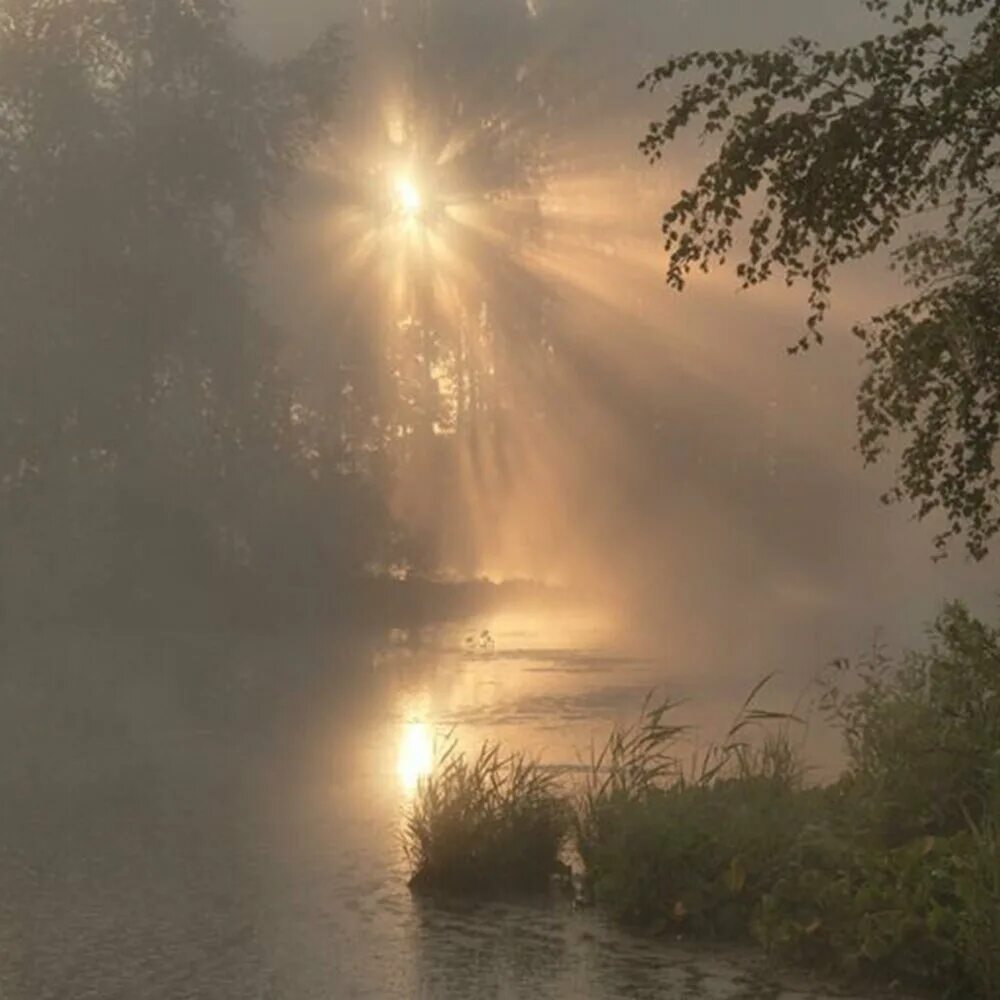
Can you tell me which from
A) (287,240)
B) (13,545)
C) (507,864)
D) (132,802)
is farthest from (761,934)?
(287,240)

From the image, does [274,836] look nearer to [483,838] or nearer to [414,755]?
[483,838]

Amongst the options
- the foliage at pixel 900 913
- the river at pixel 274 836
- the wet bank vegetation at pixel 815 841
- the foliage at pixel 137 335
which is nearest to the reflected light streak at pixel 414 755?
the river at pixel 274 836

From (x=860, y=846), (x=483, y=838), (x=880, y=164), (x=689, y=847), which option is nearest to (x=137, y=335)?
(x=483, y=838)

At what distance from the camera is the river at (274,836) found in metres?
11.9

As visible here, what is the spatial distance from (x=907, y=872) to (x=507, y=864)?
3563 millimetres

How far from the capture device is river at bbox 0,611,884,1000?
11.9 metres

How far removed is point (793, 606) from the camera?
177 feet

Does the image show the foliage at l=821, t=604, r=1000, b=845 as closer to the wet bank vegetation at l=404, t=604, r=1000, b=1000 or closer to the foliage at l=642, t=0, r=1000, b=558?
the wet bank vegetation at l=404, t=604, r=1000, b=1000

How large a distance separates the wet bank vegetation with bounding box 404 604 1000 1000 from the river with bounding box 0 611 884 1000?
15.1 inches

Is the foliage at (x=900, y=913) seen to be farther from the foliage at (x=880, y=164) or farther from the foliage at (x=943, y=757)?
the foliage at (x=880, y=164)

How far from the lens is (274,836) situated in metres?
17.3

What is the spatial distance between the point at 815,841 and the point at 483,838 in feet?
8.66

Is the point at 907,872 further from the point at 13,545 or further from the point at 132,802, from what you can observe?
the point at 13,545

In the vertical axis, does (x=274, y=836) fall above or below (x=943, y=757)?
above
